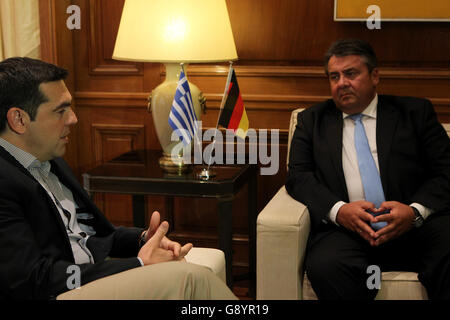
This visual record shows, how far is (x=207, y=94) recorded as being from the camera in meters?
3.31

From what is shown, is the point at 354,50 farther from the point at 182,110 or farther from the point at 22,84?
the point at 22,84

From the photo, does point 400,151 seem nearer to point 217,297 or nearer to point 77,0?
point 217,297

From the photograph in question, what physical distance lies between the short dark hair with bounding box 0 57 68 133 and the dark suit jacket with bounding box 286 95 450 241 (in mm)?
1213

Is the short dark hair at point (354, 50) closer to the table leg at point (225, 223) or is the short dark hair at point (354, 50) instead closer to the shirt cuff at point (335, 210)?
the shirt cuff at point (335, 210)

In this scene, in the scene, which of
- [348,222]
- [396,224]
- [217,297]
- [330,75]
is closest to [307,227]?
[348,222]

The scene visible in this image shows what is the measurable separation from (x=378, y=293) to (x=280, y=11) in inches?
62.2

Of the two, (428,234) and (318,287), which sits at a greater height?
(428,234)

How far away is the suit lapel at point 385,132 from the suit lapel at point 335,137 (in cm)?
16

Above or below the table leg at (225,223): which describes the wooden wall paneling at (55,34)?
above

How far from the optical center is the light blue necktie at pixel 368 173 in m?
2.58

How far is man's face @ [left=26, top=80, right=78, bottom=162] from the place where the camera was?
1.80 m

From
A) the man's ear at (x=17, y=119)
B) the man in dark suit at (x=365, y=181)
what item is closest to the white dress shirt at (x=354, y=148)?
the man in dark suit at (x=365, y=181)

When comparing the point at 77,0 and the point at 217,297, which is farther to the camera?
the point at 77,0

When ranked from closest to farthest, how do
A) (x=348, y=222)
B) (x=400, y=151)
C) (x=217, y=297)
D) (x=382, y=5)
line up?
1. (x=217, y=297)
2. (x=348, y=222)
3. (x=400, y=151)
4. (x=382, y=5)
